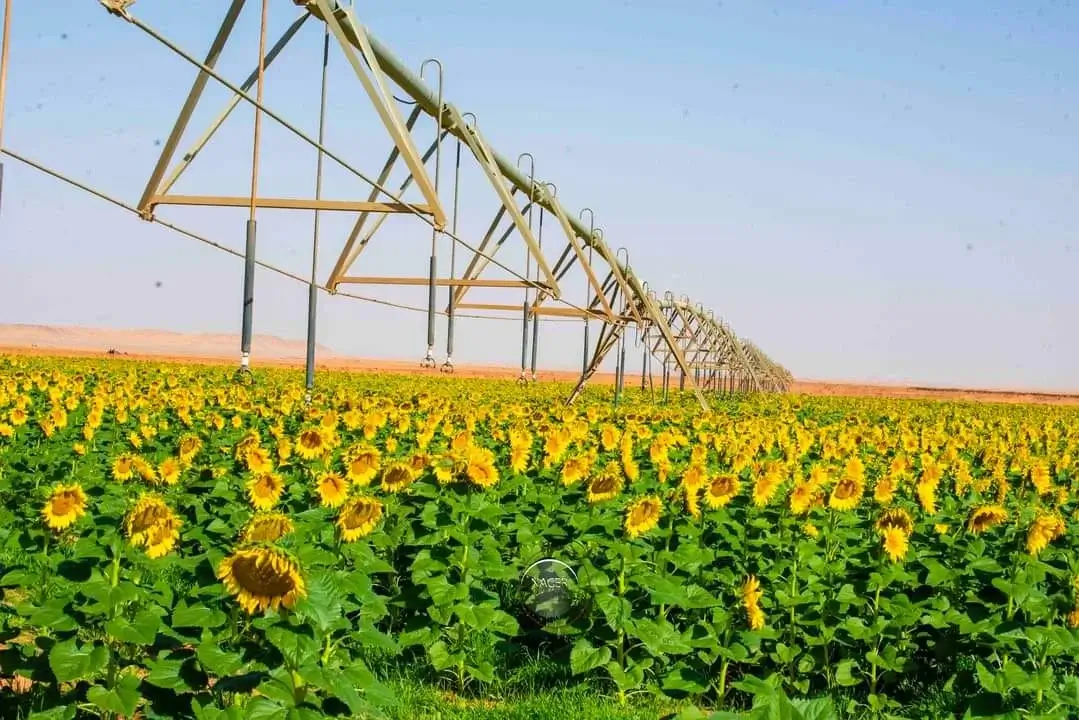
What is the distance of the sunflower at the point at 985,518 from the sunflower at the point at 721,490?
106cm

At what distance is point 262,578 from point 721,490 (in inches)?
117

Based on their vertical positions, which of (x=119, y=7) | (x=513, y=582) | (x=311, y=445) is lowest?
(x=513, y=582)

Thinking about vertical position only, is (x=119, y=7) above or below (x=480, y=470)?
above

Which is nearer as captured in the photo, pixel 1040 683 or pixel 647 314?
pixel 1040 683

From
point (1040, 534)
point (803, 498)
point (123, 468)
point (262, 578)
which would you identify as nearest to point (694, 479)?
point (803, 498)

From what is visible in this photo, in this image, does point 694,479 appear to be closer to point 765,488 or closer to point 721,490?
point 721,490

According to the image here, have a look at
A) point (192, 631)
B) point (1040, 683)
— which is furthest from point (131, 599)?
point (1040, 683)

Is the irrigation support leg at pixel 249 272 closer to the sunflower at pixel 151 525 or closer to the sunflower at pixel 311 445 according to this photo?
the sunflower at pixel 311 445

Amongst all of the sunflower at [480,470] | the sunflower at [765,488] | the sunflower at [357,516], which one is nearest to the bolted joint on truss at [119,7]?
the sunflower at [480,470]

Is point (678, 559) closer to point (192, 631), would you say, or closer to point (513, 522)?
point (513, 522)

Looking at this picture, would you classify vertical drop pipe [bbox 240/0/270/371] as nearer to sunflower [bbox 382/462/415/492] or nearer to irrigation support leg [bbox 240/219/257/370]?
irrigation support leg [bbox 240/219/257/370]

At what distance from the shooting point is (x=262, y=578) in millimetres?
3084

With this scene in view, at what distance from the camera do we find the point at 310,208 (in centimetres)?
988

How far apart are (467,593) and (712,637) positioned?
1.06 metres
